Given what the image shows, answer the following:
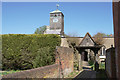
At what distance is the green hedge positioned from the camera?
15.5m

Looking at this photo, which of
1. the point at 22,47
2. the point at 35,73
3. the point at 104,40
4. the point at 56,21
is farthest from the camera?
the point at 56,21

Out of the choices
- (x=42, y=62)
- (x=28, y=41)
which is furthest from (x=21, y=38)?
(x=42, y=62)

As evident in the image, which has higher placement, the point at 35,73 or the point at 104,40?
the point at 104,40

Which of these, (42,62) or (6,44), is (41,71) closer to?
(42,62)

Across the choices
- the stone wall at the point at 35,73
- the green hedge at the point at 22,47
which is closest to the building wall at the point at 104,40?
the green hedge at the point at 22,47

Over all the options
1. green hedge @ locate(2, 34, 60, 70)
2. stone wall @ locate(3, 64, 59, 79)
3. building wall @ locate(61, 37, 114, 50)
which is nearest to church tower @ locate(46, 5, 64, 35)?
building wall @ locate(61, 37, 114, 50)

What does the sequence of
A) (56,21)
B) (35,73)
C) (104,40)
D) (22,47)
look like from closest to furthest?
(35,73) < (22,47) < (104,40) < (56,21)

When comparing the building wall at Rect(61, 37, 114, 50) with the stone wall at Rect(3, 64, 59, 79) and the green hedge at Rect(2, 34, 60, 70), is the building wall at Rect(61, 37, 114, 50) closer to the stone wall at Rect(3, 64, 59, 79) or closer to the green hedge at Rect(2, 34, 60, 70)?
the green hedge at Rect(2, 34, 60, 70)

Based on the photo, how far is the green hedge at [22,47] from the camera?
15.5 m

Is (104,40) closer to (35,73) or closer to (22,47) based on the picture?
(22,47)

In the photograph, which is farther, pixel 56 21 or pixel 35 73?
pixel 56 21

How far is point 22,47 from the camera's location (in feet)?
52.7

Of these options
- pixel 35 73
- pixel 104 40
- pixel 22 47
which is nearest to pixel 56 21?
pixel 104 40

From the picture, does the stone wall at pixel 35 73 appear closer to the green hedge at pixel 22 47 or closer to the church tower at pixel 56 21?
the green hedge at pixel 22 47
